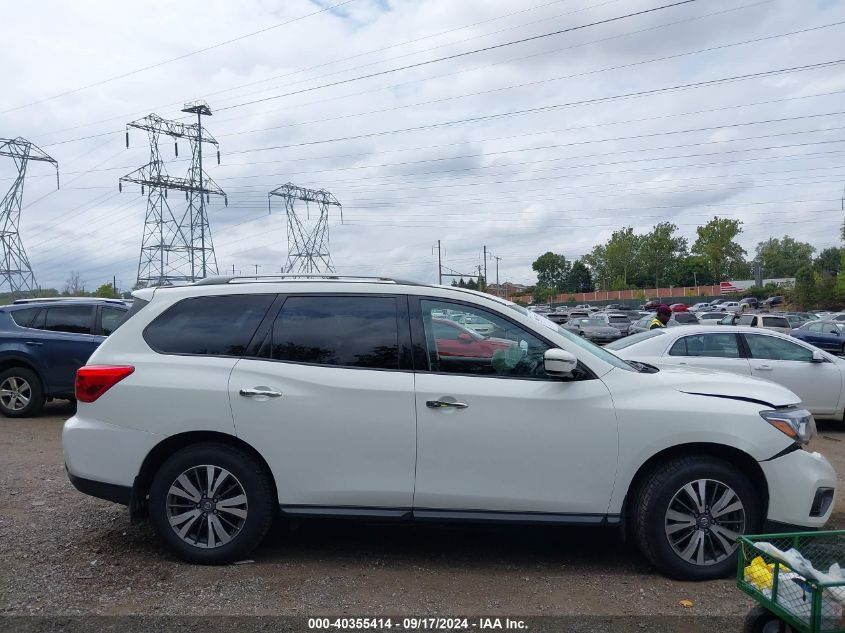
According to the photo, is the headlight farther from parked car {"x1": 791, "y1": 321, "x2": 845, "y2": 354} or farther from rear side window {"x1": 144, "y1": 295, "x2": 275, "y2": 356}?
parked car {"x1": 791, "y1": 321, "x2": 845, "y2": 354}

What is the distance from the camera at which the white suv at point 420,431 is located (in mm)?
4168

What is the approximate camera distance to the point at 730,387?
4379 mm

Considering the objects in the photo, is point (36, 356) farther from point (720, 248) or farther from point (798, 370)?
point (720, 248)

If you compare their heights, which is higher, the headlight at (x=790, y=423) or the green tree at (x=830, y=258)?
the green tree at (x=830, y=258)

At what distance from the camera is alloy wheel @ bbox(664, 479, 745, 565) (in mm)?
4133

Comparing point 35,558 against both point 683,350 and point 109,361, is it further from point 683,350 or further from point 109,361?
point 683,350

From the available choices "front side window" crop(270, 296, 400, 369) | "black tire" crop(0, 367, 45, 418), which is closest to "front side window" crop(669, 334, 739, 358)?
"front side window" crop(270, 296, 400, 369)

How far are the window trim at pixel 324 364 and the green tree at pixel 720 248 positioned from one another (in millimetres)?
112785

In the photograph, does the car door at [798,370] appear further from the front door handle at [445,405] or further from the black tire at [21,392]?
the black tire at [21,392]

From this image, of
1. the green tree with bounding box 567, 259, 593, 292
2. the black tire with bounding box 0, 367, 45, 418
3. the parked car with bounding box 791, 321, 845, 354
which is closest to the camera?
the black tire with bounding box 0, 367, 45, 418

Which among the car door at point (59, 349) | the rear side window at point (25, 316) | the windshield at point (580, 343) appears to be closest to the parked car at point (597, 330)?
the car door at point (59, 349)

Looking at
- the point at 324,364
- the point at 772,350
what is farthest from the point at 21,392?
the point at 772,350

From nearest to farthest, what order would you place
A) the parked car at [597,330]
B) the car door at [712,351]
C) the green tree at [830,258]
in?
the car door at [712,351] < the parked car at [597,330] < the green tree at [830,258]

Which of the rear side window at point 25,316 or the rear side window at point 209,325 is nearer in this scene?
the rear side window at point 209,325
